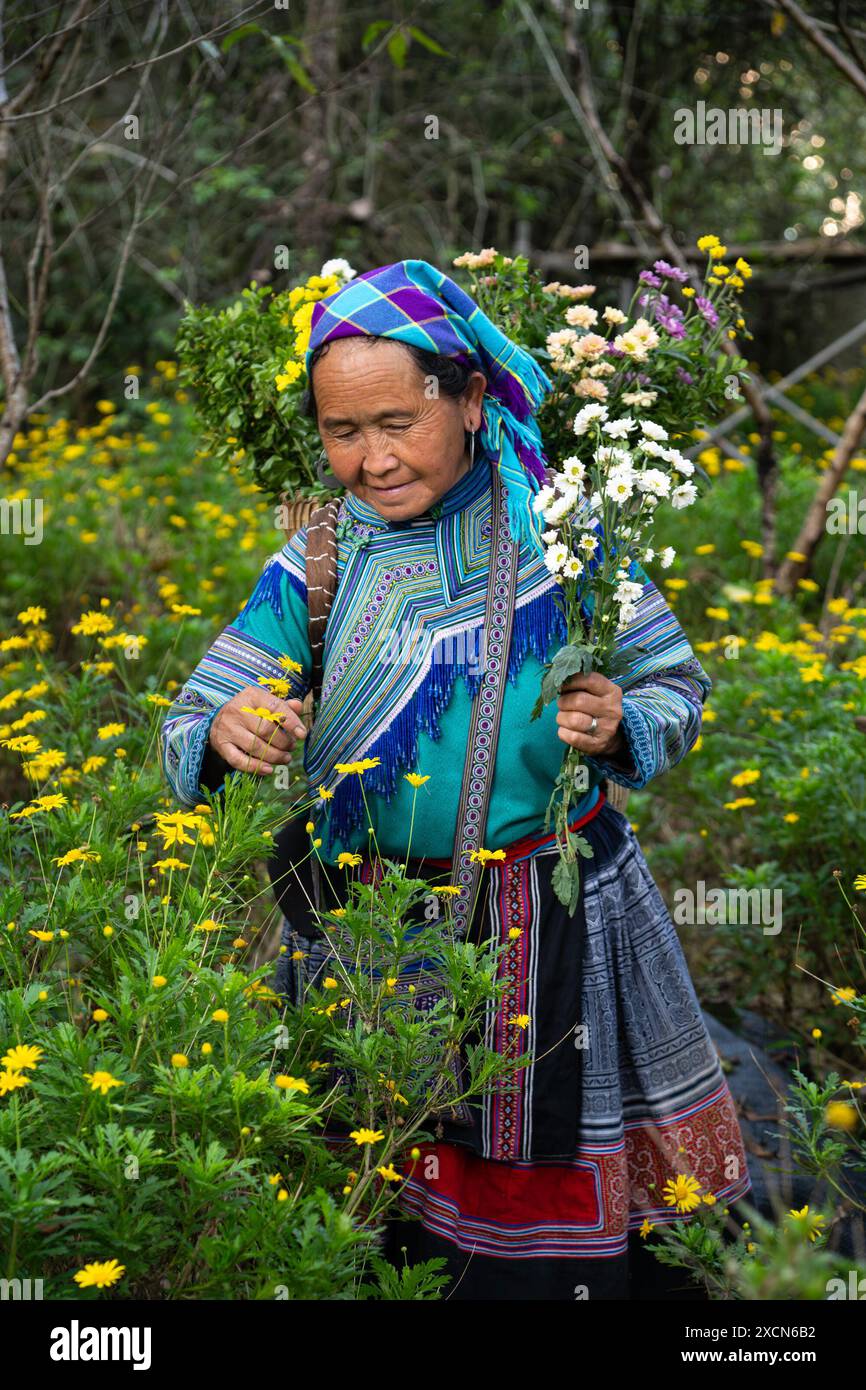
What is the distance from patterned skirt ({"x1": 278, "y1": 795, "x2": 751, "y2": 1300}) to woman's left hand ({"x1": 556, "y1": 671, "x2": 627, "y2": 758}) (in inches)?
10.5

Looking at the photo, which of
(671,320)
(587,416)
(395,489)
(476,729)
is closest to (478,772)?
(476,729)

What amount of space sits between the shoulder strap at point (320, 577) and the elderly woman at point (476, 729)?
2 cm

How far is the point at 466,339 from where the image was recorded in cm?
193

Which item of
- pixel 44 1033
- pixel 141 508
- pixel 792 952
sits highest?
pixel 141 508

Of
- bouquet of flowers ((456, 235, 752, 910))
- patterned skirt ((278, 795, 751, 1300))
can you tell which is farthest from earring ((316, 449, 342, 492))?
patterned skirt ((278, 795, 751, 1300))

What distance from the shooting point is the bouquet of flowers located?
1.80 metres

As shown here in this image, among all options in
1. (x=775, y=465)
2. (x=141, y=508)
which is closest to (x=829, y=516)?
(x=775, y=465)

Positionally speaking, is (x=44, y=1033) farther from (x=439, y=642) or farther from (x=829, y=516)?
(x=829, y=516)

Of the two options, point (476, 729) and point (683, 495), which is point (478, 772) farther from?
point (683, 495)

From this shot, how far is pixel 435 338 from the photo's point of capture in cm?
186

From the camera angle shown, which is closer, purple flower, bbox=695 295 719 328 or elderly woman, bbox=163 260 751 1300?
elderly woman, bbox=163 260 751 1300

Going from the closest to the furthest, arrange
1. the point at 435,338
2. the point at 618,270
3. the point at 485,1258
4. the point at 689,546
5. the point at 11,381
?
the point at 435,338 < the point at 485,1258 < the point at 11,381 < the point at 689,546 < the point at 618,270

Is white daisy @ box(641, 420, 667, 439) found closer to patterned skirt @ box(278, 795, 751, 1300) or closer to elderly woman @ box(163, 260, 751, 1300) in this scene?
elderly woman @ box(163, 260, 751, 1300)

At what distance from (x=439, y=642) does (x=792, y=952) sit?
151 cm
